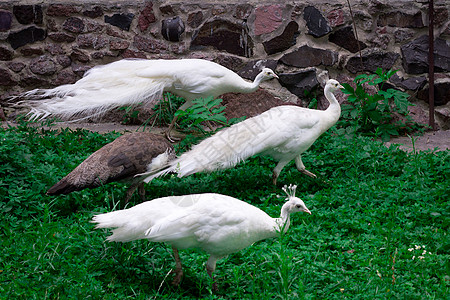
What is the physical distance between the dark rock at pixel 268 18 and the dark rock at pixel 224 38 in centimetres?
18

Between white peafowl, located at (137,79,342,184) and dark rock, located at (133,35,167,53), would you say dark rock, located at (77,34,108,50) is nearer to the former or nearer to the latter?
dark rock, located at (133,35,167,53)

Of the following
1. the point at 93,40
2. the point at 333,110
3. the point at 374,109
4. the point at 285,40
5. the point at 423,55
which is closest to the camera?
the point at 333,110

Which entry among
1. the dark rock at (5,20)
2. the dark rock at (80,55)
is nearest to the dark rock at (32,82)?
the dark rock at (80,55)

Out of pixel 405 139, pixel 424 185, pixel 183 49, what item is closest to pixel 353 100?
pixel 405 139

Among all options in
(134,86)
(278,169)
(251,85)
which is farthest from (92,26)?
(278,169)

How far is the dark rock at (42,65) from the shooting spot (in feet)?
22.7

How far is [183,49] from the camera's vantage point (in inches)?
270

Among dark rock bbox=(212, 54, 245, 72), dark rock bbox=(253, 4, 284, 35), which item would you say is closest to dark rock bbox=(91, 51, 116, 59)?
dark rock bbox=(212, 54, 245, 72)

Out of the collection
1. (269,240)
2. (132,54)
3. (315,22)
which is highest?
(315,22)

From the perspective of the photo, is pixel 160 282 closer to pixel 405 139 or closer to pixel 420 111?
pixel 405 139

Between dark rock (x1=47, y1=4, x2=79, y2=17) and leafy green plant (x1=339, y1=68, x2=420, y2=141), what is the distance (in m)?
3.40

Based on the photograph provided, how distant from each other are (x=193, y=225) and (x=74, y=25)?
14.6ft

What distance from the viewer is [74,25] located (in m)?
6.84

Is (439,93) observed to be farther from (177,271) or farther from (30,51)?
(30,51)
